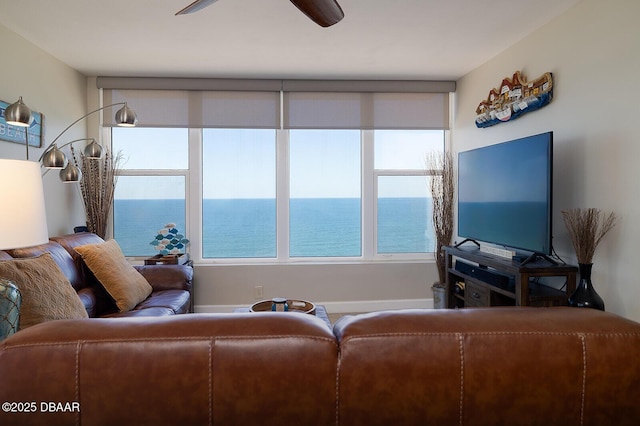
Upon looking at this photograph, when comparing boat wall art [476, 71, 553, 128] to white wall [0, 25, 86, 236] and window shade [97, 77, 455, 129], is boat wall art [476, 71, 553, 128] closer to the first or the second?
window shade [97, 77, 455, 129]

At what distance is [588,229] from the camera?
7.63 feet

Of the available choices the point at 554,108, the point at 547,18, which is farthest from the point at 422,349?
the point at 547,18

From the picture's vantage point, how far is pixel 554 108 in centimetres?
287

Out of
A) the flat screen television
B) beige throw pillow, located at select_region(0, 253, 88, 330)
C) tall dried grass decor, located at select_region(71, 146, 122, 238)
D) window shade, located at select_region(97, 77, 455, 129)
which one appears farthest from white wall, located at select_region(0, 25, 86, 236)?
the flat screen television

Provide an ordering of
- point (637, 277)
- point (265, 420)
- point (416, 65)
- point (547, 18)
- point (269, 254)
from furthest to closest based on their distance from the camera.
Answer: point (269, 254) < point (416, 65) < point (547, 18) < point (637, 277) < point (265, 420)

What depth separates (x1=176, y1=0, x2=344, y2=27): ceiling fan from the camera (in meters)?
1.86

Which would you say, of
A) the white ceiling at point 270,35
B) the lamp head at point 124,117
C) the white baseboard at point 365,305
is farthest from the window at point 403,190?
the lamp head at point 124,117

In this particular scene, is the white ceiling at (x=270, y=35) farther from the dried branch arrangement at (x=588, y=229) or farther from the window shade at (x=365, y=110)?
the dried branch arrangement at (x=588, y=229)

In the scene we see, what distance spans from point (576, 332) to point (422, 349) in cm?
31

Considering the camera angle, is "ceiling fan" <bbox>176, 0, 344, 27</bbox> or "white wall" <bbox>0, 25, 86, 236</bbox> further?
"white wall" <bbox>0, 25, 86, 236</bbox>

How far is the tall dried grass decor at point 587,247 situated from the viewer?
2.30 m

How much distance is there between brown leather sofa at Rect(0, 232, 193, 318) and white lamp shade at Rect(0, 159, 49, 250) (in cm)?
112

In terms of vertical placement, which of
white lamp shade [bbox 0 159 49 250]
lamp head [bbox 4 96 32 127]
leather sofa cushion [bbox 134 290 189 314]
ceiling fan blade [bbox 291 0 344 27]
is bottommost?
leather sofa cushion [bbox 134 290 189 314]

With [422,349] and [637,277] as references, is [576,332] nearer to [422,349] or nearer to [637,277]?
[422,349]
